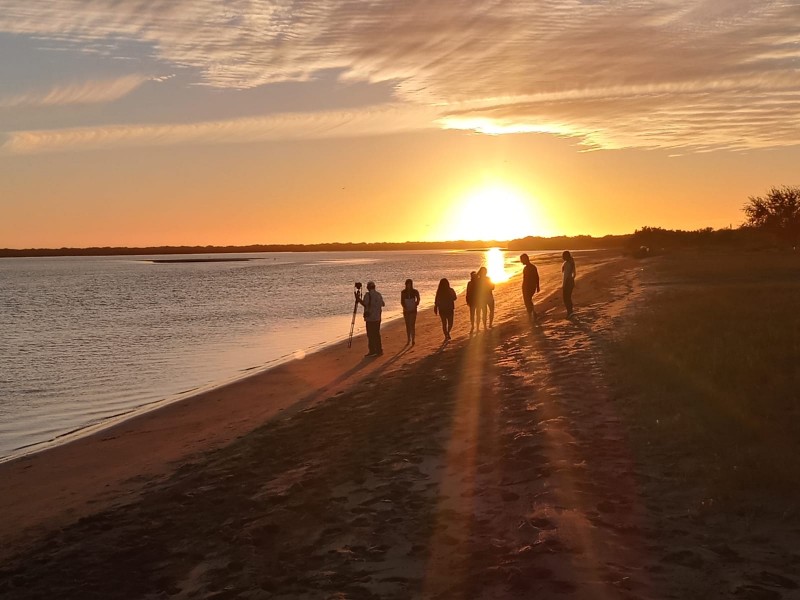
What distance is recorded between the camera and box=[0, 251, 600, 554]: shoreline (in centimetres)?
956

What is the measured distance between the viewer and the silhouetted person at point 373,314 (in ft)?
67.7

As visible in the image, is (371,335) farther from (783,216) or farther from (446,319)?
(783,216)

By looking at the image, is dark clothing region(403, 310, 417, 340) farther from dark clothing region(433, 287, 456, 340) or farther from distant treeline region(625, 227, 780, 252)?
distant treeline region(625, 227, 780, 252)

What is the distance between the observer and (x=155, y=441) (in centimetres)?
1306

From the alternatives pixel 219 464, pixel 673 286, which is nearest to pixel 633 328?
pixel 219 464

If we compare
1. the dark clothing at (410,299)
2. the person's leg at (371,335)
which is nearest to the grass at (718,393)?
the dark clothing at (410,299)

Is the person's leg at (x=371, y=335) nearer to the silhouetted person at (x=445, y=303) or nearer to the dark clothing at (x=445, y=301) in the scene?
the silhouetted person at (x=445, y=303)

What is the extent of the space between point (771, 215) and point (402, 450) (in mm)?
72893

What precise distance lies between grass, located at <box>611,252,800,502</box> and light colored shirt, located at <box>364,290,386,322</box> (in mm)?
7007

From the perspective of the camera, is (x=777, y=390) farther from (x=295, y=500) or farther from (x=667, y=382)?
(x=295, y=500)

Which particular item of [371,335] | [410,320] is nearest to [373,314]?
[371,335]

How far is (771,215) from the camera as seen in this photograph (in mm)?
71812

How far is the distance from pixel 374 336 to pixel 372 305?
40.1 inches

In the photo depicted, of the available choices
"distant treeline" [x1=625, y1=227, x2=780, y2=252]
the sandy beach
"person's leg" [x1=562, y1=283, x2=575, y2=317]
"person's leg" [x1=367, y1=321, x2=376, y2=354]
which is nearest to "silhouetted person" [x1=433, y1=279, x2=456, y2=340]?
"person's leg" [x1=367, y1=321, x2=376, y2=354]
